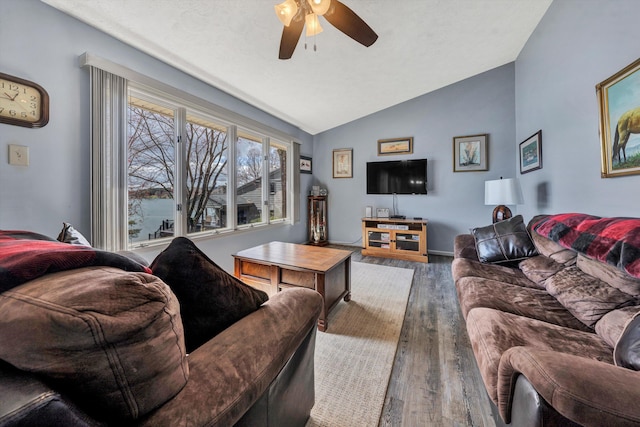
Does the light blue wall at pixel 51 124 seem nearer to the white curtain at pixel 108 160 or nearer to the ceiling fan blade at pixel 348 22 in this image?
the white curtain at pixel 108 160

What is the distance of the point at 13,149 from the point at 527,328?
323 cm

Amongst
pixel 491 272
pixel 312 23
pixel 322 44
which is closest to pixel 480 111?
pixel 322 44

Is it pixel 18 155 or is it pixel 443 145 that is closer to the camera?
pixel 18 155

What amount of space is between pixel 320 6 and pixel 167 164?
212cm

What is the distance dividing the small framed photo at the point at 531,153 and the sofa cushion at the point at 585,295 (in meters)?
1.84

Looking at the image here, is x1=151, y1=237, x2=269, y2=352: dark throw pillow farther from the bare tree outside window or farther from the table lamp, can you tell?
the table lamp

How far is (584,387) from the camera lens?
61cm

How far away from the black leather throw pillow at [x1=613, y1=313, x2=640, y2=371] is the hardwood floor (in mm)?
659

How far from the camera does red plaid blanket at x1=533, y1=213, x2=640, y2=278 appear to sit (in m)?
1.13

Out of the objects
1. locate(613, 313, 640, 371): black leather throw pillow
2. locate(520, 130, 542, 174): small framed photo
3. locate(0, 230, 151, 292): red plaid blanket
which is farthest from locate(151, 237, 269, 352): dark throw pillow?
locate(520, 130, 542, 174): small framed photo

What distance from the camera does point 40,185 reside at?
5.80ft

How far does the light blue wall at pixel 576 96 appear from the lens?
160cm

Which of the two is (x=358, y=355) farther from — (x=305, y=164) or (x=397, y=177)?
(x=305, y=164)

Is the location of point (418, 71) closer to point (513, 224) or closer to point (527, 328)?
point (513, 224)
